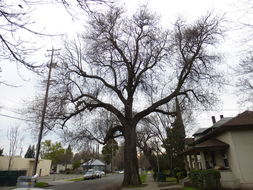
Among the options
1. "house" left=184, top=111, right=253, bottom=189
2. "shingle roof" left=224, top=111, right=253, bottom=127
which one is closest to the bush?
"house" left=184, top=111, right=253, bottom=189

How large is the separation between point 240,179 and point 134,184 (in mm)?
8811

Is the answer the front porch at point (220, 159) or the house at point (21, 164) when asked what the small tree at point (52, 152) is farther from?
the front porch at point (220, 159)

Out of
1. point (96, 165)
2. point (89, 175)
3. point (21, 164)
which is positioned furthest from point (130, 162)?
point (96, 165)

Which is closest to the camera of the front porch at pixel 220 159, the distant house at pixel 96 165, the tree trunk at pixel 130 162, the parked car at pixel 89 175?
the front porch at pixel 220 159

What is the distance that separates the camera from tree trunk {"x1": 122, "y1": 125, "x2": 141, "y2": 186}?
17.9 metres

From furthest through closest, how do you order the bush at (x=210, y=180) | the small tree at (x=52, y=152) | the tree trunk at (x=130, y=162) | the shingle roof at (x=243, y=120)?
the small tree at (x=52, y=152) < the tree trunk at (x=130, y=162) < the shingle roof at (x=243, y=120) < the bush at (x=210, y=180)

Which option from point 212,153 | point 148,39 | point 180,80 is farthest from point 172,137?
point 148,39

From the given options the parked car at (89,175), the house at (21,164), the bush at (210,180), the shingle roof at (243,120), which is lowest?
the parked car at (89,175)

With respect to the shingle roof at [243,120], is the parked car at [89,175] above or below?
below

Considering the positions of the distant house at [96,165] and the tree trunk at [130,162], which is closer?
the tree trunk at [130,162]

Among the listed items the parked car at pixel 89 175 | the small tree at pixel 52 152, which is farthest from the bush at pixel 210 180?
the small tree at pixel 52 152

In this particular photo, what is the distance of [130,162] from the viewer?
18359 mm

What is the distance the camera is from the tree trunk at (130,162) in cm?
1788

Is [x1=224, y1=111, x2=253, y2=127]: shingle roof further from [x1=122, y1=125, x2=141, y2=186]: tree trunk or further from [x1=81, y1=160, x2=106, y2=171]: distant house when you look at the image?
[x1=81, y1=160, x2=106, y2=171]: distant house
